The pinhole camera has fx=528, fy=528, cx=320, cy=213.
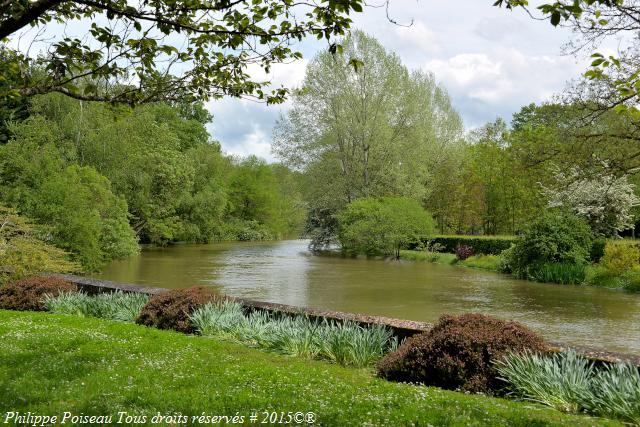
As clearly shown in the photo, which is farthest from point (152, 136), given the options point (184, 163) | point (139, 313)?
point (139, 313)

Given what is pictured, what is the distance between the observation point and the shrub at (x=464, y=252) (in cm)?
2769

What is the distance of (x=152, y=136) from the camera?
35.7 metres

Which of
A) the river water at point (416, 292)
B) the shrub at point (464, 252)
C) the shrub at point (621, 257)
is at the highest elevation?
the shrub at point (621, 257)

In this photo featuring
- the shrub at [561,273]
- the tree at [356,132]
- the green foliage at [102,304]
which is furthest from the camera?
the tree at [356,132]

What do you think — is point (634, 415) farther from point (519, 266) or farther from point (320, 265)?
point (320, 265)

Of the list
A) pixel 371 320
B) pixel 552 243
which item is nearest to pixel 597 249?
pixel 552 243

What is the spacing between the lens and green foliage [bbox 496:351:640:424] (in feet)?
16.0

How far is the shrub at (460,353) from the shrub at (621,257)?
14.5 m

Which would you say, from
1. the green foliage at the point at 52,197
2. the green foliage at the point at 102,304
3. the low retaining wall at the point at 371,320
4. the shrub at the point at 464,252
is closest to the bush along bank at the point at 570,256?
the shrub at the point at 464,252

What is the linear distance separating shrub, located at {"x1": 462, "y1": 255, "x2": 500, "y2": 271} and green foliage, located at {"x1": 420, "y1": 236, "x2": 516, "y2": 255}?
1.86 ft

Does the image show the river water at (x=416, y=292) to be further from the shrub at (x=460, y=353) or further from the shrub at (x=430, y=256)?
the shrub at (x=460, y=353)

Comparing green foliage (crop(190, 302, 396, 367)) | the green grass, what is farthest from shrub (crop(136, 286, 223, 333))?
the green grass

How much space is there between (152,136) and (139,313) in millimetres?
27708

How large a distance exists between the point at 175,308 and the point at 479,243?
2111 cm
